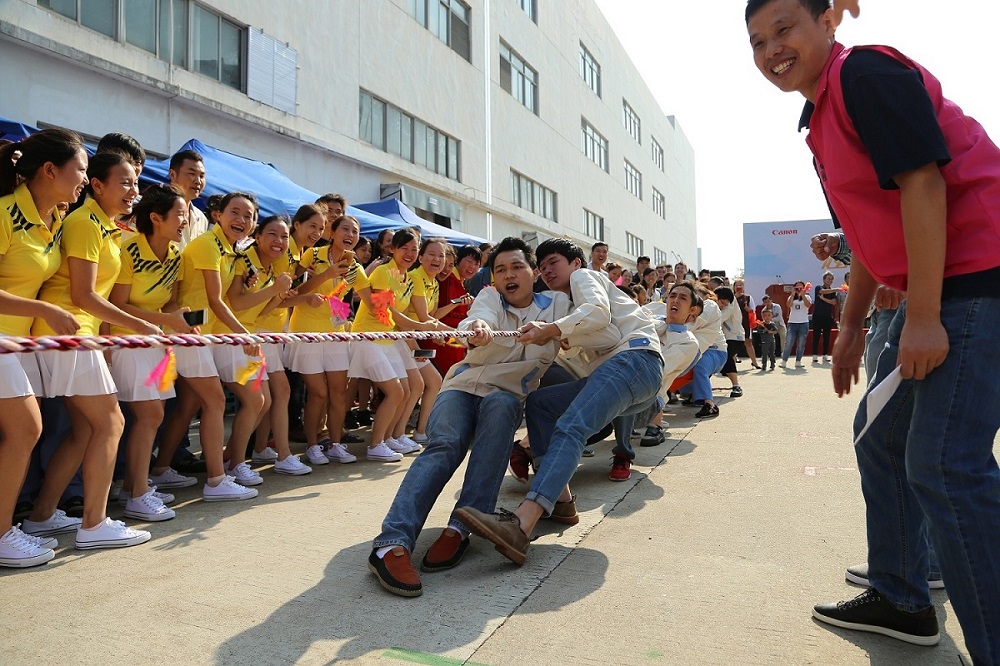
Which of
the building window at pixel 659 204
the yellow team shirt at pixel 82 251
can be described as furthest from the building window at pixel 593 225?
the yellow team shirt at pixel 82 251

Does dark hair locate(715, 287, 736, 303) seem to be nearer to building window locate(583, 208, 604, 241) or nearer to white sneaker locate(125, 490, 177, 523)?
white sneaker locate(125, 490, 177, 523)

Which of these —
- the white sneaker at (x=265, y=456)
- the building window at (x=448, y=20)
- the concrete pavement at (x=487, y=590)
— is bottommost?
the concrete pavement at (x=487, y=590)

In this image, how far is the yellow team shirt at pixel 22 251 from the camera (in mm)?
2777

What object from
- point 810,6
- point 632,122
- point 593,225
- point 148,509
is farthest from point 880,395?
point 632,122

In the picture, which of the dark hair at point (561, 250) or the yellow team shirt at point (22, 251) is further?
the dark hair at point (561, 250)

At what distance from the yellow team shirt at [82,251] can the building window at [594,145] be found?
2489 centimetres

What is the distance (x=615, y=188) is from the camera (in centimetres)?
3083

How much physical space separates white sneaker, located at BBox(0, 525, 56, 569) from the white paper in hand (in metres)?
3.03

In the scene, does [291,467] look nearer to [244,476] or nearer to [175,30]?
[244,476]

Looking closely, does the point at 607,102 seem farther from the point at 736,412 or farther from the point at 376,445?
the point at 376,445

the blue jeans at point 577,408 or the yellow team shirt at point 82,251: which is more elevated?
the yellow team shirt at point 82,251

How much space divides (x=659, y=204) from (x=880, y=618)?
1577 inches

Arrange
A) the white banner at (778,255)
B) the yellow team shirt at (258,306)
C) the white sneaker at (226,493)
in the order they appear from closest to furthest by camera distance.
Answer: the white sneaker at (226,493) < the yellow team shirt at (258,306) < the white banner at (778,255)

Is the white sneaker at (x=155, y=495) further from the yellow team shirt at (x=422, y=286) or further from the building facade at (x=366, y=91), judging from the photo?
the building facade at (x=366, y=91)
